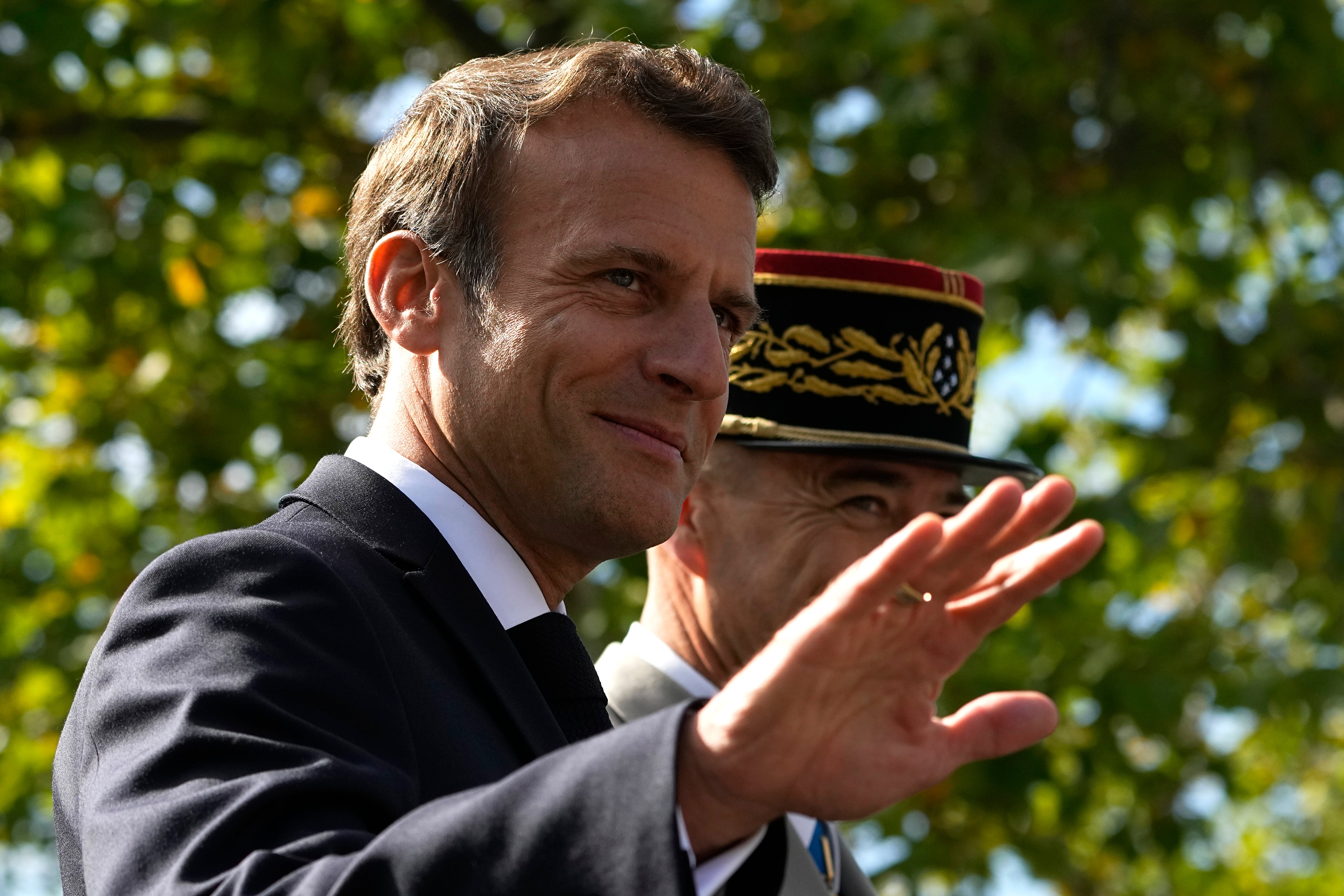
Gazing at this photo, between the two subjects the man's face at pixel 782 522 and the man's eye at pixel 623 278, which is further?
the man's face at pixel 782 522

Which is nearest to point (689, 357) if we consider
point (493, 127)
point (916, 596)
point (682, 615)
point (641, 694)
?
point (493, 127)

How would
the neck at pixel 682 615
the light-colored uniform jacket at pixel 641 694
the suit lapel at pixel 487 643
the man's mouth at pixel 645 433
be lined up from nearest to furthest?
the suit lapel at pixel 487 643
the man's mouth at pixel 645 433
the light-colored uniform jacket at pixel 641 694
the neck at pixel 682 615

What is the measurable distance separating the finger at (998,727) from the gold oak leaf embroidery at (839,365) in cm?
191

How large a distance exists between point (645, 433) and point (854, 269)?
139 cm

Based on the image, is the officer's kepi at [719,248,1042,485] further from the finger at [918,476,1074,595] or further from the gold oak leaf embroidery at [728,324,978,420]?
the finger at [918,476,1074,595]

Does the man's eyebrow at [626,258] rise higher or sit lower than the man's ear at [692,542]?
higher

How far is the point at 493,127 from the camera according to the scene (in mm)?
2146

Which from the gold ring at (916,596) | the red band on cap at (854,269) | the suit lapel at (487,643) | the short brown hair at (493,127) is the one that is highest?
the short brown hair at (493,127)

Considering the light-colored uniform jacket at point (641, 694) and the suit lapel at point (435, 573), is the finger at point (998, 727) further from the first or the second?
the light-colored uniform jacket at point (641, 694)

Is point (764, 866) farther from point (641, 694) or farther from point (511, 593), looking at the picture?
point (641, 694)

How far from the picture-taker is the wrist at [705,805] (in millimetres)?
1241

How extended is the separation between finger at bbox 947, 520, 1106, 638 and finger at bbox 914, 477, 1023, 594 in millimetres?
65

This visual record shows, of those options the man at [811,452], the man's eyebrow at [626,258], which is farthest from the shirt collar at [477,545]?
the man at [811,452]

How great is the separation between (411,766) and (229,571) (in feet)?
0.88
